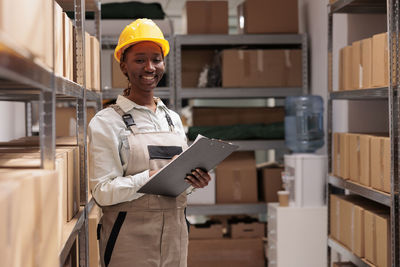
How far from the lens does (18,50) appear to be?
1.05m

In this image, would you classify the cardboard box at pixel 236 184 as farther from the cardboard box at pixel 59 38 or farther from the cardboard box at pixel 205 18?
the cardboard box at pixel 59 38

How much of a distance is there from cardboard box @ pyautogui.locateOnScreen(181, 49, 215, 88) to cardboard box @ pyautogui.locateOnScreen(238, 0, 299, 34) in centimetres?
55

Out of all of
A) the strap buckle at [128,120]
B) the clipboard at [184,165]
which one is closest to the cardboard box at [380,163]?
the clipboard at [184,165]

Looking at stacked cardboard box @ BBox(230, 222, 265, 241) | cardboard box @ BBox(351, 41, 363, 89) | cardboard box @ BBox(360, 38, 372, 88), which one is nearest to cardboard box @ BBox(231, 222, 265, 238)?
stacked cardboard box @ BBox(230, 222, 265, 241)

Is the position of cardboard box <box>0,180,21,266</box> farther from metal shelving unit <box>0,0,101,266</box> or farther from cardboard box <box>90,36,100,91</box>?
cardboard box <box>90,36,100,91</box>

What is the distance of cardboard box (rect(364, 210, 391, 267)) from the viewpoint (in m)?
3.04

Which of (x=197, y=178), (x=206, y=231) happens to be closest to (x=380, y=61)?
(x=197, y=178)

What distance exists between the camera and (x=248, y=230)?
17.1 feet

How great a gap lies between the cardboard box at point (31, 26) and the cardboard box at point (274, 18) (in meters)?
3.86

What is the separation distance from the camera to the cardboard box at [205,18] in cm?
522

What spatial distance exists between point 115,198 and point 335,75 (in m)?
2.93

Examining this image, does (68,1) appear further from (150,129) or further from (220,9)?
(220,9)

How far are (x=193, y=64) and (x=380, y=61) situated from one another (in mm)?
2624

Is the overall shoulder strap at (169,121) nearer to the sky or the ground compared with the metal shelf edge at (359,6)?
nearer to the ground
